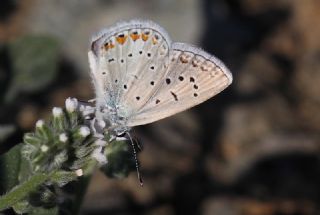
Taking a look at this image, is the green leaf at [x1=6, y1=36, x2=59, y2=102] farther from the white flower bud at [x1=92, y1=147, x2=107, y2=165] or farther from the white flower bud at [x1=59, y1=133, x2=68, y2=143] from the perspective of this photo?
the white flower bud at [x1=59, y1=133, x2=68, y2=143]

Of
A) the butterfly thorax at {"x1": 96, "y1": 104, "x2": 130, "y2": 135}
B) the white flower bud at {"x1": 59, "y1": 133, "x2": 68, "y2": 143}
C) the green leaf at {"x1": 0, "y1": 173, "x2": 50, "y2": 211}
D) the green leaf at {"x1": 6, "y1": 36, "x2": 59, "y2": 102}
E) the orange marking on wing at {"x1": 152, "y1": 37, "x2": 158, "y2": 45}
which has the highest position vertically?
the green leaf at {"x1": 6, "y1": 36, "x2": 59, "y2": 102}

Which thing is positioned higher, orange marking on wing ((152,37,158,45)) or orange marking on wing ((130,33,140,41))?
orange marking on wing ((130,33,140,41))

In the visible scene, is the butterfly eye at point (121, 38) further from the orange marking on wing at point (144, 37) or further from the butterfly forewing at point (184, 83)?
the butterfly forewing at point (184, 83)

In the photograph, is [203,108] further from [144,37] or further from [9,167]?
[9,167]

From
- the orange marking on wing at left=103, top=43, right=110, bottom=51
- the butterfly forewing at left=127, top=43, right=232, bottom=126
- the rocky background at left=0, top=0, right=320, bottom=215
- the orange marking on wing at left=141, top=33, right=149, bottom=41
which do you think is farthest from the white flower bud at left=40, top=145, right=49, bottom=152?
the rocky background at left=0, top=0, right=320, bottom=215

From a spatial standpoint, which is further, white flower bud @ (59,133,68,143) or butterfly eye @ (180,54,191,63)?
butterfly eye @ (180,54,191,63)

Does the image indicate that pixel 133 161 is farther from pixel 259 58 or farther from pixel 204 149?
pixel 259 58

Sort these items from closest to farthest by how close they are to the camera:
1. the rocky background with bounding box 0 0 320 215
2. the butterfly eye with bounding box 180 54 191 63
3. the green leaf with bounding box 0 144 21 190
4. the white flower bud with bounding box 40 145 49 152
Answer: the white flower bud with bounding box 40 145 49 152 < the green leaf with bounding box 0 144 21 190 < the butterfly eye with bounding box 180 54 191 63 < the rocky background with bounding box 0 0 320 215

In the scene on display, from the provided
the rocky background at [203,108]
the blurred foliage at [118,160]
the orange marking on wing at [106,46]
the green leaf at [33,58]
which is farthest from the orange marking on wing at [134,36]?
the green leaf at [33,58]
